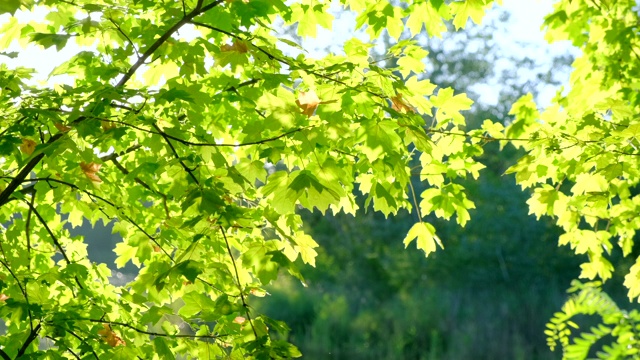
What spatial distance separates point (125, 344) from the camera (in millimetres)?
2604

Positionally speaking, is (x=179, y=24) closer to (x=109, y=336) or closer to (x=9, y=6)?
(x=9, y=6)

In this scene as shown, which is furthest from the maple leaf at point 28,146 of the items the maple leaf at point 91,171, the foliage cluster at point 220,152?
A: the maple leaf at point 91,171

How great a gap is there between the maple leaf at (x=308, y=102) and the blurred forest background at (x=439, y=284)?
395 inches

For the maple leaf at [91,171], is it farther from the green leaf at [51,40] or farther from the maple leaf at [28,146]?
the green leaf at [51,40]

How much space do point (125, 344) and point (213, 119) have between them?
0.83 metres

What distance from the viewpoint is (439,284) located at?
1480 centimetres

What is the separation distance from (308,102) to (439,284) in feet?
42.5

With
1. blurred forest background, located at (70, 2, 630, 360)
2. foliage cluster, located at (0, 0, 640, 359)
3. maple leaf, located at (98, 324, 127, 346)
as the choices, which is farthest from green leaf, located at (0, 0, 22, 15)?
blurred forest background, located at (70, 2, 630, 360)

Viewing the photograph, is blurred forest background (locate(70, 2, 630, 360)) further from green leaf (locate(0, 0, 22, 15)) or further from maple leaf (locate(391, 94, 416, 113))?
green leaf (locate(0, 0, 22, 15))

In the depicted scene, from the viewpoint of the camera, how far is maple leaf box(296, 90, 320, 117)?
2237mm

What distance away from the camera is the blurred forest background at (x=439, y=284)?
41.0 ft

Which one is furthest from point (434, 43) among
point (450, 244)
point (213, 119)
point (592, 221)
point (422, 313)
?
point (213, 119)

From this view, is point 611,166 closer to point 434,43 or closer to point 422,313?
point 422,313

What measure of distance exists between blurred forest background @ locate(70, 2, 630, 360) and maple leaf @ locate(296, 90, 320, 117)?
10.0 metres
